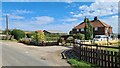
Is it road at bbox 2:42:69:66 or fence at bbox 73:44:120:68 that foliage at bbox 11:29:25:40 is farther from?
fence at bbox 73:44:120:68

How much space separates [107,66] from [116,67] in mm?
856

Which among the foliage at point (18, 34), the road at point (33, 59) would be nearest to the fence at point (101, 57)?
the road at point (33, 59)

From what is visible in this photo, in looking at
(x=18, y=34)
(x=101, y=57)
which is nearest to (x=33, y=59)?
(x=101, y=57)

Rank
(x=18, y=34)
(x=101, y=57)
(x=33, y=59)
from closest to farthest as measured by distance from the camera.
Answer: (x=101, y=57) → (x=33, y=59) → (x=18, y=34)

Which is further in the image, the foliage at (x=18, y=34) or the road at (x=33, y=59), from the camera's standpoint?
the foliage at (x=18, y=34)

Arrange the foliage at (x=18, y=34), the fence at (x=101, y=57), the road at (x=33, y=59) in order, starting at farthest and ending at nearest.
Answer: the foliage at (x=18, y=34), the road at (x=33, y=59), the fence at (x=101, y=57)

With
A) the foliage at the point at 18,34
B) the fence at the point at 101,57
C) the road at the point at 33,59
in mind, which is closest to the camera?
the fence at the point at 101,57

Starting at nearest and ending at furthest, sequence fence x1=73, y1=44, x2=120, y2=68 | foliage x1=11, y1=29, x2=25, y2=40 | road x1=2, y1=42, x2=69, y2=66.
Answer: fence x1=73, y1=44, x2=120, y2=68, road x1=2, y1=42, x2=69, y2=66, foliage x1=11, y1=29, x2=25, y2=40

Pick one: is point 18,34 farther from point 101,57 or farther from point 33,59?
point 101,57

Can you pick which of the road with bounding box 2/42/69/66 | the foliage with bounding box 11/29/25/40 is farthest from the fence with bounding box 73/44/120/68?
the foliage with bounding box 11/29/25/40

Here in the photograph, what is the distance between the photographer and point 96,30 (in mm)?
67438

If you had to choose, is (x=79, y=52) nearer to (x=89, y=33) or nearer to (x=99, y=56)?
(x=99, y=56)

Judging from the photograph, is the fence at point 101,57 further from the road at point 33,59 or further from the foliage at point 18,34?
the foliage at point 18,34

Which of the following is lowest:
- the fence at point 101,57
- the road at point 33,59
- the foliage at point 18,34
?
the road at point 33,59
